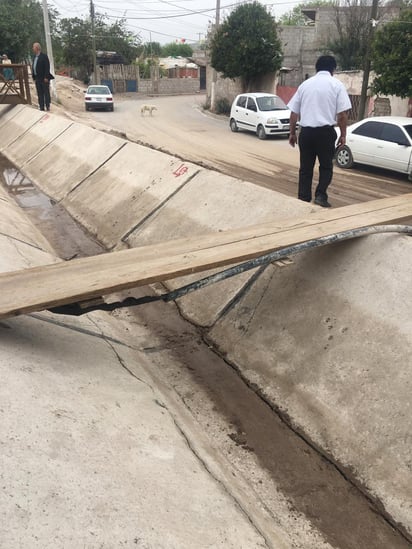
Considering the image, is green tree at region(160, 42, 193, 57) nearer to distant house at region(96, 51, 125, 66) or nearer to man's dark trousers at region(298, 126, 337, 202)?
distant house at region(96, 51, 125, 66)

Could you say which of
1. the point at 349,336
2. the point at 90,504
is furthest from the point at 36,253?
the point at 90,504

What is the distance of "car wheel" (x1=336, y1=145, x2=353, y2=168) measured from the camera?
12896 millimetres

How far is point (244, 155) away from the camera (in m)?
15.3

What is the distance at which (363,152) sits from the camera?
12.5 m

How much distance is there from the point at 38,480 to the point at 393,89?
1736 cm

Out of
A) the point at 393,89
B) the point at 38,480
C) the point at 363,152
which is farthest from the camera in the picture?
the point at 393,89

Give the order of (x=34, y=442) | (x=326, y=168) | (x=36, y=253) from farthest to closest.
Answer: (x=36, y=253), (x=326, y=168), (x=34, y=442)

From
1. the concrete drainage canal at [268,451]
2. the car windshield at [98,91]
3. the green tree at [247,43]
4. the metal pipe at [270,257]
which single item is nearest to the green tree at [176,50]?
the car windshield at [98,91]

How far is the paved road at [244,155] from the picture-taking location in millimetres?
10812

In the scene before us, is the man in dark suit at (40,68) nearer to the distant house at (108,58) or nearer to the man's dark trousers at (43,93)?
the man's dark trousers at (43,93)

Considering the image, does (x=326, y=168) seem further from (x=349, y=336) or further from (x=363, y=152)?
(x=363, y=152)

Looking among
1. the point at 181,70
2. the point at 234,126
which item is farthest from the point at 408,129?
the point at 181,70

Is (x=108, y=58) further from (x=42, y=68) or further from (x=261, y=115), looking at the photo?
(x=261, y=115)

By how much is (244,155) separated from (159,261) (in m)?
11.7
